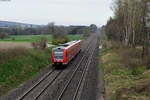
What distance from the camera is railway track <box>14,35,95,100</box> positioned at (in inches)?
569

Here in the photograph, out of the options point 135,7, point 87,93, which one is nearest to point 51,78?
point 87,93

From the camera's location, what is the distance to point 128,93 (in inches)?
531

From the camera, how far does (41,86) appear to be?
1725 cm

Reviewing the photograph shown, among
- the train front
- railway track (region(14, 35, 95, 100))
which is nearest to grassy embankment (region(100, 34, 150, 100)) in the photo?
railway track (region(14, 35, 95, 100))

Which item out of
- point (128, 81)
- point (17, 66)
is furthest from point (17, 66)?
point (128, 81)

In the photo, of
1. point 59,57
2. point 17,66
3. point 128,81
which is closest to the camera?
point 128,81

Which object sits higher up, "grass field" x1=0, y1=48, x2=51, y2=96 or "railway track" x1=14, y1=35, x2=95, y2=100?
"grass field" x1=0, y1=48, x2=51, y2=96

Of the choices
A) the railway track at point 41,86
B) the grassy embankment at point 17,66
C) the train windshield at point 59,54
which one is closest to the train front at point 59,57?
the train windshield at point 59,54

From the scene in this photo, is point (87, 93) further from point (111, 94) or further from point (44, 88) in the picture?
point (44, 88)

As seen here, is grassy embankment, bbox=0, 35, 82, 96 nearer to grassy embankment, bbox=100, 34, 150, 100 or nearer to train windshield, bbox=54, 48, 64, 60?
train windshield, bbox=54, 48, 64, 60

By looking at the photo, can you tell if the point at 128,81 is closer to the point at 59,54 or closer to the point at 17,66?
the point at 59,54

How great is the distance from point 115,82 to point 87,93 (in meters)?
3.78

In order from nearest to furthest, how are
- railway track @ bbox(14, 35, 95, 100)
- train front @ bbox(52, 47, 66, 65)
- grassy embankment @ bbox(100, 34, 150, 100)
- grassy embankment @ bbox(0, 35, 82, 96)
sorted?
grassy embankment @ bbox(100, 34, 150, 100)
railway track @ bbox(14, 35, 95, 100)
grassy embankment @ bbox(0, 35, 82, 96)
train front @ bbox(52, 47, 66, 65)

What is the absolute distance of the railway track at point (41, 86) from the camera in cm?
1446
